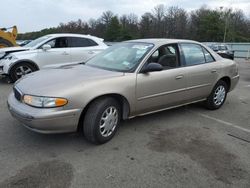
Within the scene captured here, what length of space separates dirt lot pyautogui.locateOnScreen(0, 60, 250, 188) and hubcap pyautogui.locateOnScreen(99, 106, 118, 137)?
0.19 meters

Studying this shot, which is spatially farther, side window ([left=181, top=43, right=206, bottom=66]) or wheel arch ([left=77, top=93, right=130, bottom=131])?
side window ([left=181, top=43, right=206, bottom=66])

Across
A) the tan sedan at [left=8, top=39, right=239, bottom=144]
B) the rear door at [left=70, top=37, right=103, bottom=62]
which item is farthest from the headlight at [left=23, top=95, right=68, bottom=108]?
the rear door at [left=70, top=37, right=103, bottom=62]

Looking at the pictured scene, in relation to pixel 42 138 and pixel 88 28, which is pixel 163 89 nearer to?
pixel 42 138

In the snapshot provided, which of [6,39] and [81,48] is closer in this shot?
[81,48]

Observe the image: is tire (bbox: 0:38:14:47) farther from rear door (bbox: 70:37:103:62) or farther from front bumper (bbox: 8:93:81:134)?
front bumper (bbox: 8:93:81:134)

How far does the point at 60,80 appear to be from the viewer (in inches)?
139

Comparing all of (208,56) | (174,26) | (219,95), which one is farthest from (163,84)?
(174,26)

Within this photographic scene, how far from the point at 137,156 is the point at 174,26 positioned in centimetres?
6671

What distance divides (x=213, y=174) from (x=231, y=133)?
4.87 ft

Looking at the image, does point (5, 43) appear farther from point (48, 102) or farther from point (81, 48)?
point (48, 102)

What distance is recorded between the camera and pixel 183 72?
180 inches

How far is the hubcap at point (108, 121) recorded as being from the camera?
3598 millimetres

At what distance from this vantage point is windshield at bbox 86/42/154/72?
4.10 metres

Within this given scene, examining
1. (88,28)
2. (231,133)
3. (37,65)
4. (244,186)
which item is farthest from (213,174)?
(88,28)
